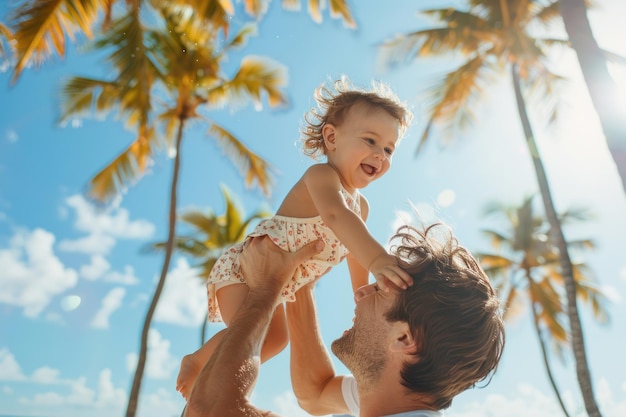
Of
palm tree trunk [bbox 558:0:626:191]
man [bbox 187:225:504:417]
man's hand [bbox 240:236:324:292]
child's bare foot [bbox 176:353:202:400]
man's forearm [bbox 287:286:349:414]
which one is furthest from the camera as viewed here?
palm tree trunk [bbox 558:0:626:191]

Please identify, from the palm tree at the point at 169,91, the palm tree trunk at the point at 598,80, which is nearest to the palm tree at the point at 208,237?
the palm tree at the point at 169,91

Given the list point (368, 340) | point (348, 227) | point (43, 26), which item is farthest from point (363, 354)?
point (43, 26)

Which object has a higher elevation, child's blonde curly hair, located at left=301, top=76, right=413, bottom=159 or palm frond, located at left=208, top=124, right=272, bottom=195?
palm frond, located at left=208, top=124, right=272, bottom=195

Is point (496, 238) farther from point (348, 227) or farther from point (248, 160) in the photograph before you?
point (348, 227)

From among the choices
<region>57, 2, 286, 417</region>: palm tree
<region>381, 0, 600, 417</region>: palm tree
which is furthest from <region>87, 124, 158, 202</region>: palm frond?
<region>381, 0, 600, 417</region>: palm tree

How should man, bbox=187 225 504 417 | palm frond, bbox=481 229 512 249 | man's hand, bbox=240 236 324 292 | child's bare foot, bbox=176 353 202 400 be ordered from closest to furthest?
man, bbox=187 225 504 417
man's hand, bbox=240 236 324 292
child's bare foot, bbox=176 353 202 400
palm frond, bbox=481 229 512 249

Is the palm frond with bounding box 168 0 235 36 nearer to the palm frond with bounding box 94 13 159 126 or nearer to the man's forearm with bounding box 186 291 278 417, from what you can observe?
the palm frond with bounding box 94 13 159 126

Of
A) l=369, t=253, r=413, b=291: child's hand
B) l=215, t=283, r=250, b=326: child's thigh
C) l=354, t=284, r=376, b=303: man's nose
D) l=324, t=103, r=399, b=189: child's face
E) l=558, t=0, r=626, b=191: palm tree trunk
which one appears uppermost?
l=558, t=0, r=626, b=191: palm tree trunk

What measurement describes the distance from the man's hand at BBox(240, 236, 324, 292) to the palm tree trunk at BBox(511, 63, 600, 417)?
11052 millimetres

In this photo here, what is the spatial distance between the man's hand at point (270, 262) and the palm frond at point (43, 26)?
8429 millimetres

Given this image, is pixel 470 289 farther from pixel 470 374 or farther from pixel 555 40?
pixel 555 40

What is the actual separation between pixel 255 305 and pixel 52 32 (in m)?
9.32

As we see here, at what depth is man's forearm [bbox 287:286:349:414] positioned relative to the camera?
3.22 meters

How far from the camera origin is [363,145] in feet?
10.2
